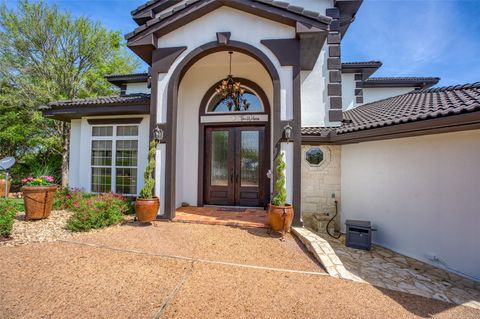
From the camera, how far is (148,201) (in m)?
5.42

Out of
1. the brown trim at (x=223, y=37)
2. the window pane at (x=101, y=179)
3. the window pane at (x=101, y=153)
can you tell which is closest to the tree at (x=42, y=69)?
the window pane at (x=101, y=179)

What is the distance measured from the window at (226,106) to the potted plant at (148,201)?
9.03ft

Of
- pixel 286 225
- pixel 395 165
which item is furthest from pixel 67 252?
pixel 395 165

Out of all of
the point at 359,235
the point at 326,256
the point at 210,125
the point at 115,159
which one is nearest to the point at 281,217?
the point at 326,256

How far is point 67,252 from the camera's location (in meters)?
4.07

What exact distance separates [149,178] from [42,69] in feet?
44.8

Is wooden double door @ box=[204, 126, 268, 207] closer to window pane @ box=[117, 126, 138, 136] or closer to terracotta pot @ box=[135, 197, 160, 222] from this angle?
terracotta pot @ box=[135, 197, 160, 222]

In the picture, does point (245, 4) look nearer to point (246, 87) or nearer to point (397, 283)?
point (246, 87)

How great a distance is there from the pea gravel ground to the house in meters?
1.78

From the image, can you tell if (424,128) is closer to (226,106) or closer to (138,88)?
(226,106)

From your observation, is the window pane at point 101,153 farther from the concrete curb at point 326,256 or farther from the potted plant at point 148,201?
the concrete curb at point 326,256

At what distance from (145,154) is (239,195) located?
3.51m

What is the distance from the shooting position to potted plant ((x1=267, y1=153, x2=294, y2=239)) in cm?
486

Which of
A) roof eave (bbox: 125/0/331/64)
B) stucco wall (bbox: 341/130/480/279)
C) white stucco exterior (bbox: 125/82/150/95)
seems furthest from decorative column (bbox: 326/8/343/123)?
white stucco exterior (bbox: 125/82/150/95)
